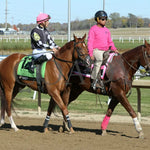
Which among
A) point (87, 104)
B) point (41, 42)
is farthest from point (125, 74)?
point (87, 104)

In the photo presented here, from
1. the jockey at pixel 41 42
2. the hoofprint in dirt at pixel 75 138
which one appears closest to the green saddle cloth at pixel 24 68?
the jockey at pixel 41 42

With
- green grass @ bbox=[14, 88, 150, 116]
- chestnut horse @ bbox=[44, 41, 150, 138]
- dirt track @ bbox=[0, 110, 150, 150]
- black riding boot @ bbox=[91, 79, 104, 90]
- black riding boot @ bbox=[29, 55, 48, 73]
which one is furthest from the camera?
green grass @ bbox=[14, 88, 150, 116]

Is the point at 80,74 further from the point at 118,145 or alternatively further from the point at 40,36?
the point at 118,145

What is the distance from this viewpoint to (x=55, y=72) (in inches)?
315

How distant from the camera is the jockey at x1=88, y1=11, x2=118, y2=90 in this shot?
7.96m

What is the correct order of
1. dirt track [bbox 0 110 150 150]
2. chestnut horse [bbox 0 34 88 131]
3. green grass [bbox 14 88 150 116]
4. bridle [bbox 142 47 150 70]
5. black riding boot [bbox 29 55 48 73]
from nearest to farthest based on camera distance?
dirt track [bbox 0 110 150 150], bridle [bbox 142 47 150 70], chestnut horse [bbox 0 34 88 131], black riding boot [bbox 29 55 48 73], green grass [bbox 14 88 150 116]

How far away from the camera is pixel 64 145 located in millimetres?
6996

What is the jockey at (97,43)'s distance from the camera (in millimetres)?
7957

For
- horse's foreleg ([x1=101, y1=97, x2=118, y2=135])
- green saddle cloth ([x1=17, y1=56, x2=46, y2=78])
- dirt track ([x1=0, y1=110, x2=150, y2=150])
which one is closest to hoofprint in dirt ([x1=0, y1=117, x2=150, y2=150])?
dirt track ([x1=0, y1=110, x2=150, y2=150])

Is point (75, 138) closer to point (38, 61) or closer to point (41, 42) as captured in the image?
point (38, 61)

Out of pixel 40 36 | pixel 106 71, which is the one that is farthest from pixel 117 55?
pixel 40 36

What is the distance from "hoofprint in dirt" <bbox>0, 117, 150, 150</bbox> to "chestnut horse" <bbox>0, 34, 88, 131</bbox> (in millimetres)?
417

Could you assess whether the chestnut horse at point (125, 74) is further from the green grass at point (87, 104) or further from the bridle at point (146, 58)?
the green grass at point (87, 104)

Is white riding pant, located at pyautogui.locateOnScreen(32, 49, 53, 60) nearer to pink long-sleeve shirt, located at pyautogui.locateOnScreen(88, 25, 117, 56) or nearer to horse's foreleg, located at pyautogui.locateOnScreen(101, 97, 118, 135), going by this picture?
pink long-sleeve shirt, located at pyautogui.locateOnScreen(88, 25, 117, 56)
